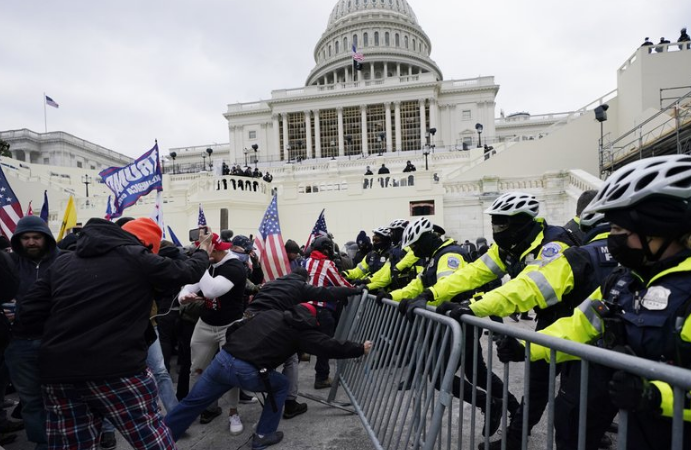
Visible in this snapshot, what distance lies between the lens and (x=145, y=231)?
10.0 feet

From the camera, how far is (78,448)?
2574 millimetres

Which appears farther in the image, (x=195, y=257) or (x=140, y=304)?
(x=195, y=257)

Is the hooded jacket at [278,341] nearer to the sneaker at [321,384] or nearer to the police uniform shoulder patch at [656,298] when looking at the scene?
the sneaker at [321,384]

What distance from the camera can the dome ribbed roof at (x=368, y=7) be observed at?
7844 centimetres

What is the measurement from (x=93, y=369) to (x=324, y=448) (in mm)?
2123

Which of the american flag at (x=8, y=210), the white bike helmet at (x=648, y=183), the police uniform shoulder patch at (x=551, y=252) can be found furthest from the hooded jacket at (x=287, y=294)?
the american flag at (x=8, y=210)

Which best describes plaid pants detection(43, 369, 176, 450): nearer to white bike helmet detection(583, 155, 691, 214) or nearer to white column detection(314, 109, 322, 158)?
white bike helmet detection(583, 155, 691, 214)

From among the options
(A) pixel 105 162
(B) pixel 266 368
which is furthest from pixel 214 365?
(A) pixel 105 162

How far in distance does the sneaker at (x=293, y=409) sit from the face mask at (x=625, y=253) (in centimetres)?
358

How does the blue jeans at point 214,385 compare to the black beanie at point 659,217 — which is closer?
the black beanie at point 659,217

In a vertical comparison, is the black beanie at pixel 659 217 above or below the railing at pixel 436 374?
above

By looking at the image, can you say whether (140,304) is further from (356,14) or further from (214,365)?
(356,14)

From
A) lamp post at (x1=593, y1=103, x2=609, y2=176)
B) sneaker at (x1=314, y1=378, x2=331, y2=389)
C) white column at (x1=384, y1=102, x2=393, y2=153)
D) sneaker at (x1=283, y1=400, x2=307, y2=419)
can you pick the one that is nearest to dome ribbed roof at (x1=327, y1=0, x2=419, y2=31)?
white column at (x1=384, y1=102, x2=393, y2=153)

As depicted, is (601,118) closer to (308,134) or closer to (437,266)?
(437,266)
